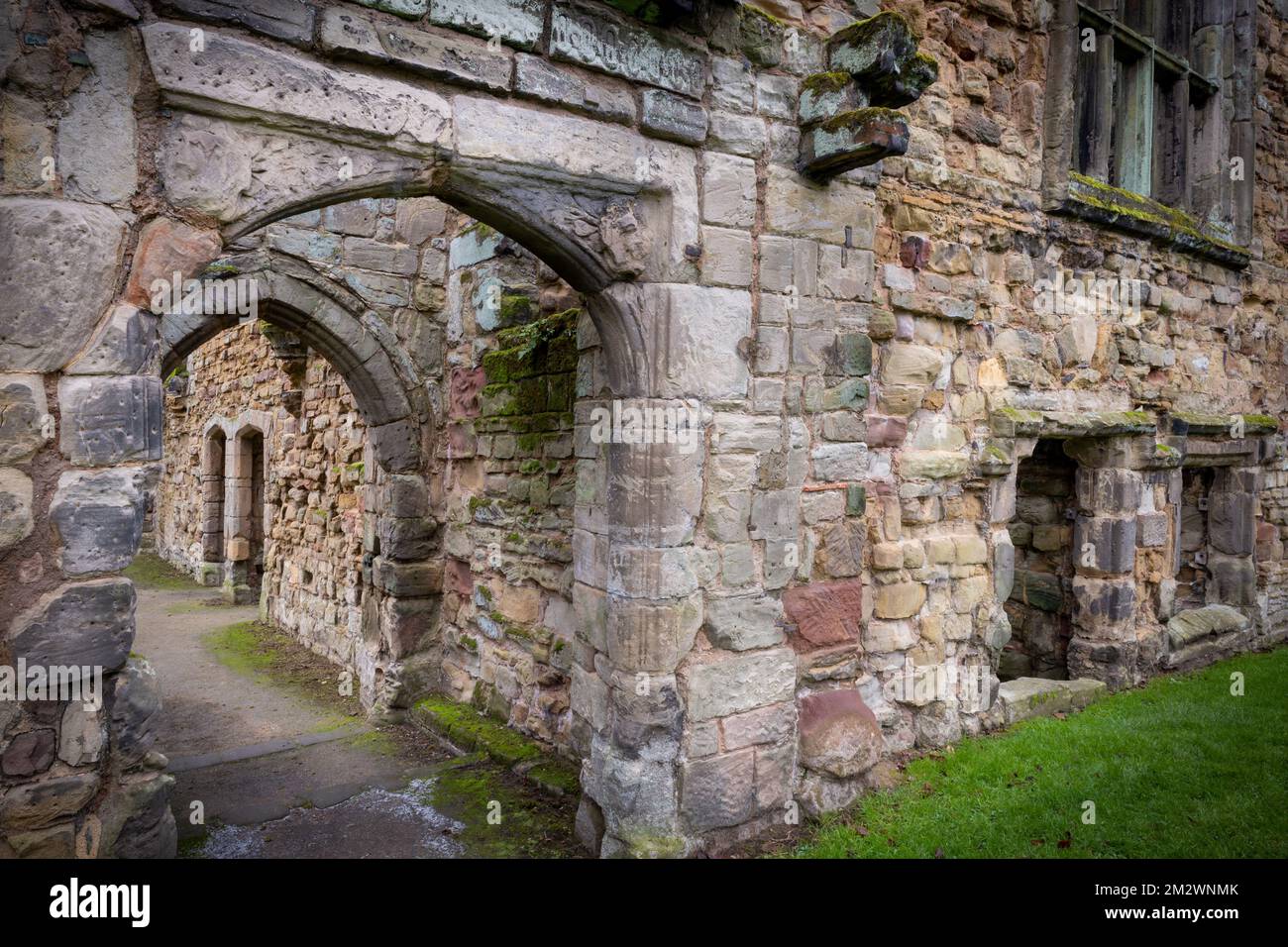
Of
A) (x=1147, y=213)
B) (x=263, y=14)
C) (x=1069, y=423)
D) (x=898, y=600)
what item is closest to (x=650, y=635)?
(x=898, y=600)

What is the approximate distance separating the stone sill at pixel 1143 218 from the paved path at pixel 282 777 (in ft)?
17.7

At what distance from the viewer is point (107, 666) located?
2533mm

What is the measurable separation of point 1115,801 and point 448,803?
3.36 meters

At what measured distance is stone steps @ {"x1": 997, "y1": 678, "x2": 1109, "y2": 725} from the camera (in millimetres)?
5023

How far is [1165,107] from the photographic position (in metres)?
6.87

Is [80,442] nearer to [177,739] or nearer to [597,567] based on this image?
[597,567]

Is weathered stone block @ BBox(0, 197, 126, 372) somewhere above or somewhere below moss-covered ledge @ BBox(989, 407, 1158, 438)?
above

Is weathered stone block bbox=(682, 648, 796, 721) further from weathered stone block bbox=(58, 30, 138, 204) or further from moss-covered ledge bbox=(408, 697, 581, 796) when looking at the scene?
weathered stone block bbox=(58, 30, 138, 204)

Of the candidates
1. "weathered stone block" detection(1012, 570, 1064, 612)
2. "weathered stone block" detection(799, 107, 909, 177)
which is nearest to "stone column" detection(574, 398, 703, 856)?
"weathered stone block" detection(799, 107, 909, 177)

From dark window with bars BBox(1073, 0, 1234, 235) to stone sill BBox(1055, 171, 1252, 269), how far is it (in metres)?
0.27

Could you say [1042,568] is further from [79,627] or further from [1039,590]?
[79,627]

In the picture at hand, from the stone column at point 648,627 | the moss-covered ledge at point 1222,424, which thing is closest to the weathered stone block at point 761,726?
the stone column at point 648,627

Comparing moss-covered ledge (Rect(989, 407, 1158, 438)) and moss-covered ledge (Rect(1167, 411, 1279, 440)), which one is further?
moss-covered ledge (Rect(1167, 411, 1279, 440))

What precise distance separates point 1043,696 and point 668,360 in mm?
3623
